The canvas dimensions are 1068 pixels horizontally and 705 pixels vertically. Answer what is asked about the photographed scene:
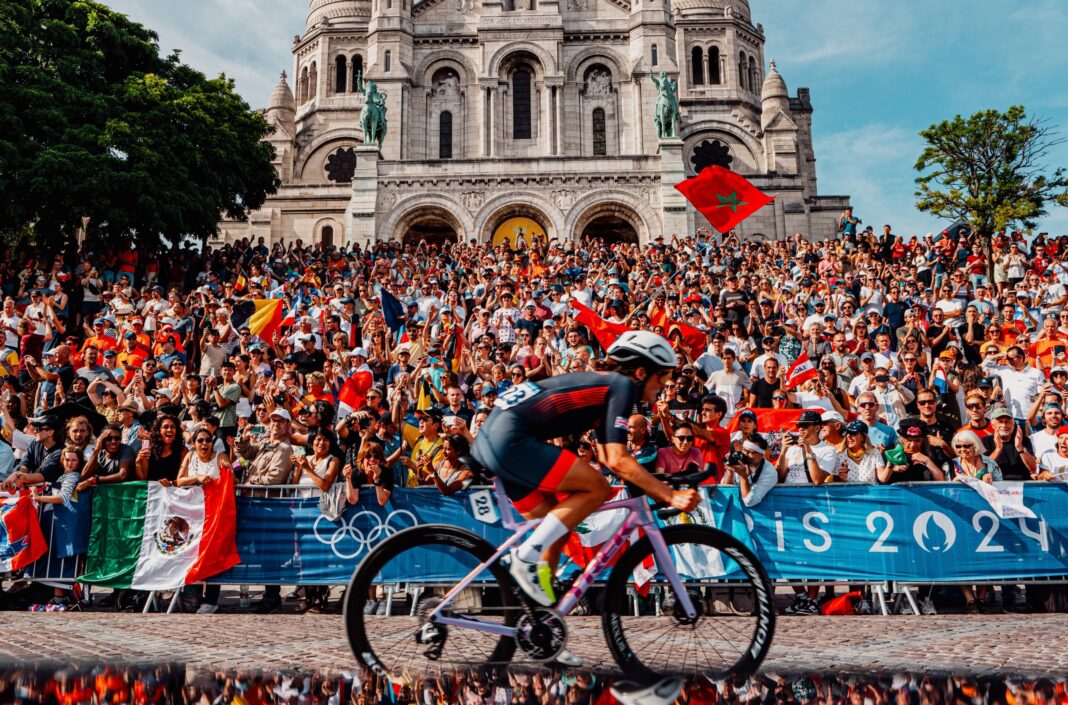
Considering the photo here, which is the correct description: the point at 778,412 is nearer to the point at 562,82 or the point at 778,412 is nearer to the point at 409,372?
the point at 409,372

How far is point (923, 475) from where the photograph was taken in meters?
8.37

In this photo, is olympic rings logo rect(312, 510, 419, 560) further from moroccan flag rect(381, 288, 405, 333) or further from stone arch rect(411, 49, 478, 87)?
stone arch rect(411, 49, 478, 87)

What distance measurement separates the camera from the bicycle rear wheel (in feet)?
14.4

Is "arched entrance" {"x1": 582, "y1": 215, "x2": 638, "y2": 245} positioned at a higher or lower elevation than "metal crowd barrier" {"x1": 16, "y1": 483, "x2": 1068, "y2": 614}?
higher

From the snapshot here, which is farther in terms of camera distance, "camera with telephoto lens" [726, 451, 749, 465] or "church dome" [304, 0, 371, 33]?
"church dome" [304, 0, 371, 33]

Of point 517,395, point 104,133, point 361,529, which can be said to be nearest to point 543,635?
point 517,395

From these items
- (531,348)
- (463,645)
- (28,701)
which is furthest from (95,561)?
(531,348)

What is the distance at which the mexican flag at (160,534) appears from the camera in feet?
27.8

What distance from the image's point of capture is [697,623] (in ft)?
14.7

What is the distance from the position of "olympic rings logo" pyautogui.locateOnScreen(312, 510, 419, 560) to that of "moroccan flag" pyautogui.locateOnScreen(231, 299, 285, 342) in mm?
7672

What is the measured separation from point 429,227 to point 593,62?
50.4 ft

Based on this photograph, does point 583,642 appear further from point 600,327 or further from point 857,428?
point 600,327

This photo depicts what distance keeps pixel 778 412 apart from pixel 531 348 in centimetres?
448

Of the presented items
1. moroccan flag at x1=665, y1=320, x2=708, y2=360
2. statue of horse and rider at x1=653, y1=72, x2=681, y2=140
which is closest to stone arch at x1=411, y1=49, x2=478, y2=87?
statue of horse and rider at x1=653, y1=72, x2=681, y2=140
